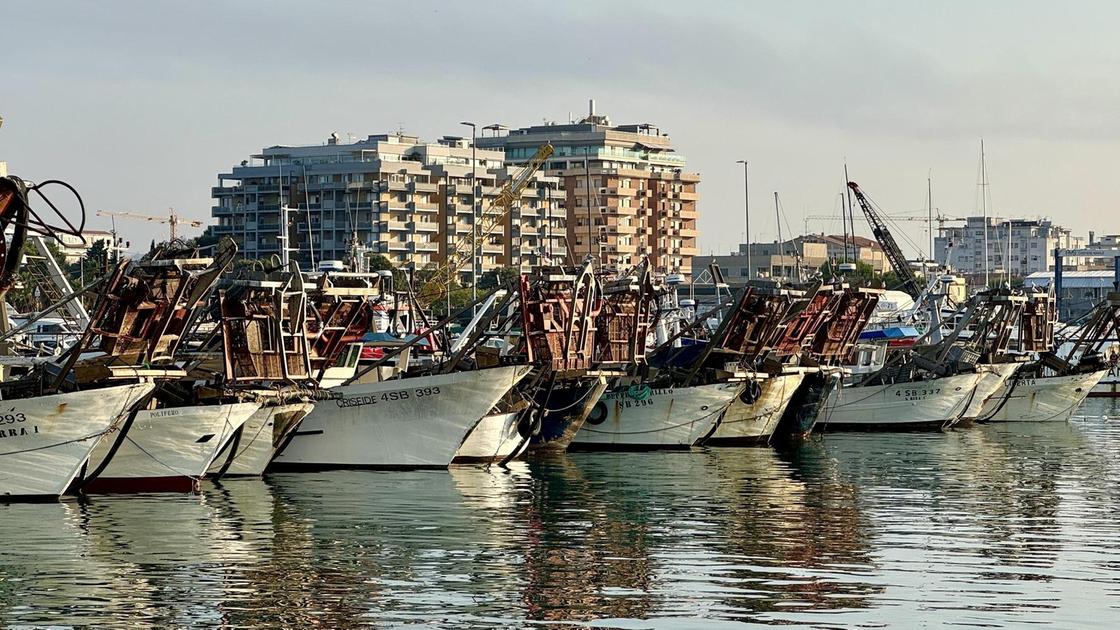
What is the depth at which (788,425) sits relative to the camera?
7194 centimetres

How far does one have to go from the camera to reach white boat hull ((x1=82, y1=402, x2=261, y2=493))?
150 feet

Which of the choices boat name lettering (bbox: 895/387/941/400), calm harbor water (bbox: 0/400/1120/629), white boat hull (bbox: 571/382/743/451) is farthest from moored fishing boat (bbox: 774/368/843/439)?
calm harbor water (bbox: 0/400/1120/629)

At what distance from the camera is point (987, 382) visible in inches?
3219

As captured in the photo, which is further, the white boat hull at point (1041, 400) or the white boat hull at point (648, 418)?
the white boat hull at point (1041, 400)

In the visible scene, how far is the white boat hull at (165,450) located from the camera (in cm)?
4584

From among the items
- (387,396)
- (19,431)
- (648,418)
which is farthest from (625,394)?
(19,431)

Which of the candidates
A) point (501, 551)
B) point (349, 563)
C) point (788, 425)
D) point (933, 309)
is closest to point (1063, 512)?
point (501, 551)

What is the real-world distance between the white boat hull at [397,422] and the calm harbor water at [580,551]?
1297 mm

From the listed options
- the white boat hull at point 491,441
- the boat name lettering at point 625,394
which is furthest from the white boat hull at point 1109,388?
the white boat hull at point 491,441

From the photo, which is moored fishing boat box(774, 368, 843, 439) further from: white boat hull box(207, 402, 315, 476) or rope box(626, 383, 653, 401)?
white boat hull box(207, 402, 315, 476)

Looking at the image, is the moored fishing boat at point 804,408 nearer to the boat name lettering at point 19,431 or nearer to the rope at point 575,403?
the rope at point 575,403

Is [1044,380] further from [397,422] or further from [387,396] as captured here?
[387,396]

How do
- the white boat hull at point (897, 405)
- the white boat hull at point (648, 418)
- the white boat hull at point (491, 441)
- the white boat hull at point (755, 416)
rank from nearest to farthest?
the white boat hull at point (491, 441)
the white boat hull at point (648, 418)
the white boat hull at point (755, 416)
the white boat hull at point (897, 405)

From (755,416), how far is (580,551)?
32.4 metres
